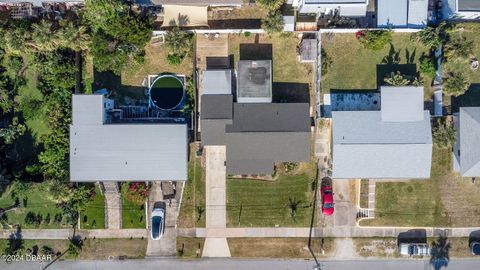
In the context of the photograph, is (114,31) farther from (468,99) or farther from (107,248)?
(468,99)

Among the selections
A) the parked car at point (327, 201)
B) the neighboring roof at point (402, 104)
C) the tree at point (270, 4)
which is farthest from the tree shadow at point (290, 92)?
the parked car at point (327, 201)

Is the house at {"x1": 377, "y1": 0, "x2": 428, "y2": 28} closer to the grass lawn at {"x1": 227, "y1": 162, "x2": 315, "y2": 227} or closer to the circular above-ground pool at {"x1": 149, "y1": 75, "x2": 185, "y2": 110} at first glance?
the grass lawn at {"x1": 227, "y1": 162, "x2": 315, "y2": 227}

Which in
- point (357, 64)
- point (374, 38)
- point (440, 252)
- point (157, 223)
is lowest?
point (440, 252)

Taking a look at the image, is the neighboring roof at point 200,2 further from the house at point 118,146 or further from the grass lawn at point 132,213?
the grass lawn at point 132,213

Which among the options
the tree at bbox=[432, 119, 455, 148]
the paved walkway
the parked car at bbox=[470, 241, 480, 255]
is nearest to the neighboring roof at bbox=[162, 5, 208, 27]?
the paved walkway

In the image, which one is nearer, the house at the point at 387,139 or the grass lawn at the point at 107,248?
the house at the point at 387,139

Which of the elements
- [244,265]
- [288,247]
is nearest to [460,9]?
[288,247]

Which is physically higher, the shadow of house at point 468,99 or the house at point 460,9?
the house at point 460,9

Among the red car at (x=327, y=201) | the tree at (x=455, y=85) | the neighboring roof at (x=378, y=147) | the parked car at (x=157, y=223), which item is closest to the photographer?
the neighboring roof at (x=378, y=147)
